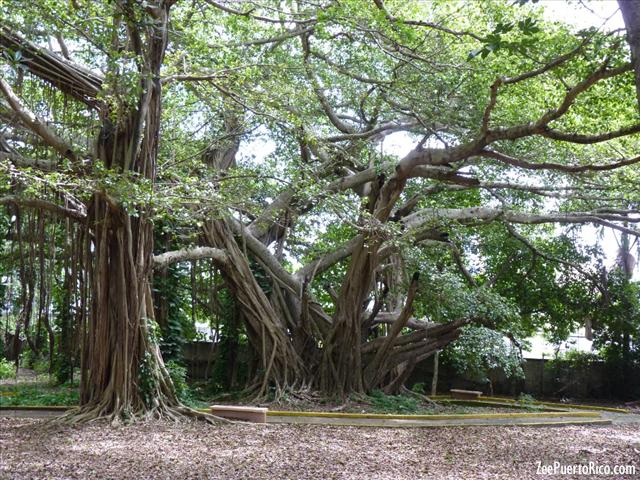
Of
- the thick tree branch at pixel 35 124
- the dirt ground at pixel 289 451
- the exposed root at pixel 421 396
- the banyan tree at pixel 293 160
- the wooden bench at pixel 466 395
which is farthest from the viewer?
the wooden bench at pixel 466 395

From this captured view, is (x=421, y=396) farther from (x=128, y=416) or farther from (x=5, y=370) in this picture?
(x=5, y=370)

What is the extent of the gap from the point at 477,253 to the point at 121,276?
25.9ft

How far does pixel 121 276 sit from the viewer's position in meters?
6.92

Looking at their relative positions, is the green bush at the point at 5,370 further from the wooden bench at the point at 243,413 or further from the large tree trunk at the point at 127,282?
the wooden bench at the point at 243,413

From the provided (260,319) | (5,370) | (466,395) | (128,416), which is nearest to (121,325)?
(128,416)

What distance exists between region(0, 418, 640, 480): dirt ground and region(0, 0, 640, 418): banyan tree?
0.83 meters

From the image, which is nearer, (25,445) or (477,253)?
(25,445)

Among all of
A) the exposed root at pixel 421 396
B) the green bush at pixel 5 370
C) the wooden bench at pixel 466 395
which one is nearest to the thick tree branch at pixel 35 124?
the exposed root at pixel 421 396

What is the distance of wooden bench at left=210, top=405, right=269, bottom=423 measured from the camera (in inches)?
284

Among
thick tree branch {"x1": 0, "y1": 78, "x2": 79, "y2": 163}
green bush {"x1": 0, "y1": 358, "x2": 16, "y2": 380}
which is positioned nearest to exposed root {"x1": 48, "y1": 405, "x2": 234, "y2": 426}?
thick tree branch {"x1": 0, "y1": 78, "x2": 79, "y2": 163}

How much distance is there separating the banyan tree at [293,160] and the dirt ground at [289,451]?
83 centimetres

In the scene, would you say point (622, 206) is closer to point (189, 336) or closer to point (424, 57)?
point (424, 57)

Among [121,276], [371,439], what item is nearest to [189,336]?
[121,276]

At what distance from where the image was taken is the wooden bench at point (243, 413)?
284 inches
